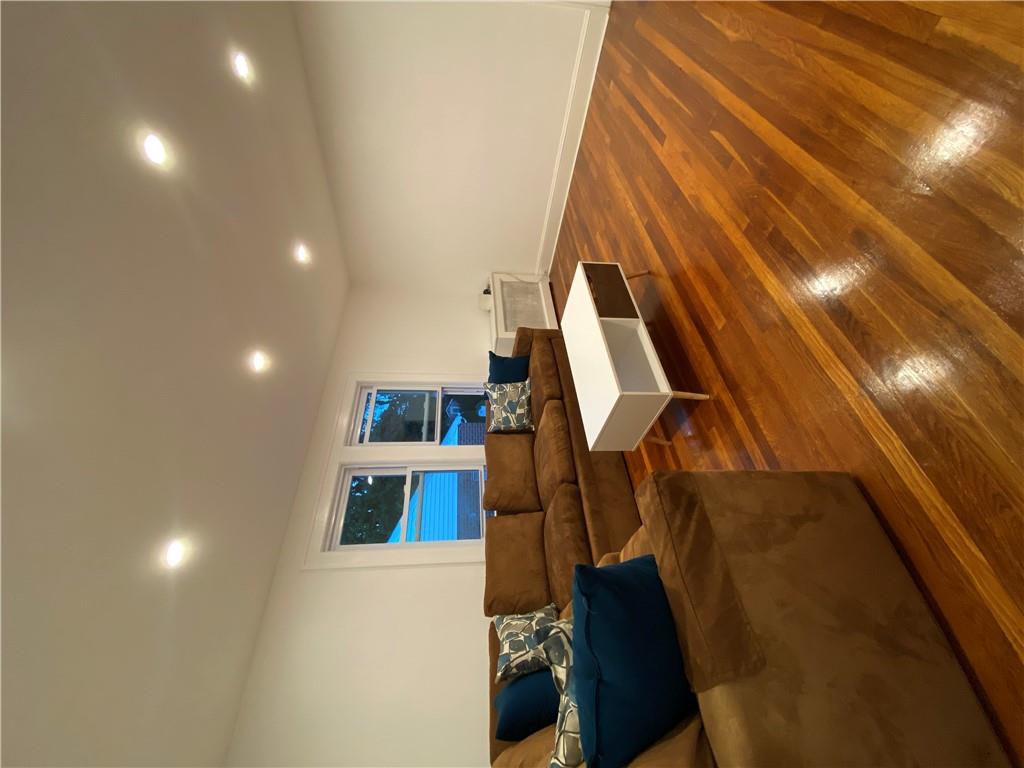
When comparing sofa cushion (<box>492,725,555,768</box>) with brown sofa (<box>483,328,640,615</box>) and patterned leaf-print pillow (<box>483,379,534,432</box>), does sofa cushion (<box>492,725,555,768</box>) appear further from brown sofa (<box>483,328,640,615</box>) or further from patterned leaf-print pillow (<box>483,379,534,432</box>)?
patterned leaf-print pillow (<box>483,379,534,432</box>)

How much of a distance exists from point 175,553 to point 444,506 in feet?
6.04

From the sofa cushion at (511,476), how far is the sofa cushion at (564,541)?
34cm

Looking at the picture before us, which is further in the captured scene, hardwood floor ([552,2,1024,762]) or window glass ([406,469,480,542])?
window glass ([406,469,480,542])

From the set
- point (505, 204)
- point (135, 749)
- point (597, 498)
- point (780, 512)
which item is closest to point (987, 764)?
point (780, 512)

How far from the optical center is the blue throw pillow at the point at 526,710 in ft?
4.99

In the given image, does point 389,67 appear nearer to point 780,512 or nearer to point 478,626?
point 780,512

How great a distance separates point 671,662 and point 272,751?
2528 mm

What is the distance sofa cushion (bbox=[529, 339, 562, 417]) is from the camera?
2.69 meters

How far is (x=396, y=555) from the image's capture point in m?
2.71

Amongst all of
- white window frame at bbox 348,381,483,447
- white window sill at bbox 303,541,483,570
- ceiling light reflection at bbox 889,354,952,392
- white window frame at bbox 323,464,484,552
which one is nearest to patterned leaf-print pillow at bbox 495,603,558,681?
white window sill at bbox 303,541,483,570

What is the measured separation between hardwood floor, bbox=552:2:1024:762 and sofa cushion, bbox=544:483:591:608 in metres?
0.57

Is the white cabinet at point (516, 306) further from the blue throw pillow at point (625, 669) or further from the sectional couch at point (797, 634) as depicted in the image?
the blue throw pillow at point (625, 669)

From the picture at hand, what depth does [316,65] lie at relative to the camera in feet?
9.38

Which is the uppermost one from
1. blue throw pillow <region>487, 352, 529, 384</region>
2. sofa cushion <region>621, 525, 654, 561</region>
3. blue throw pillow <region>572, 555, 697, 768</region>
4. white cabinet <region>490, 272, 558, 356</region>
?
white cabinet <region>490, 272, 558, 356</region>
